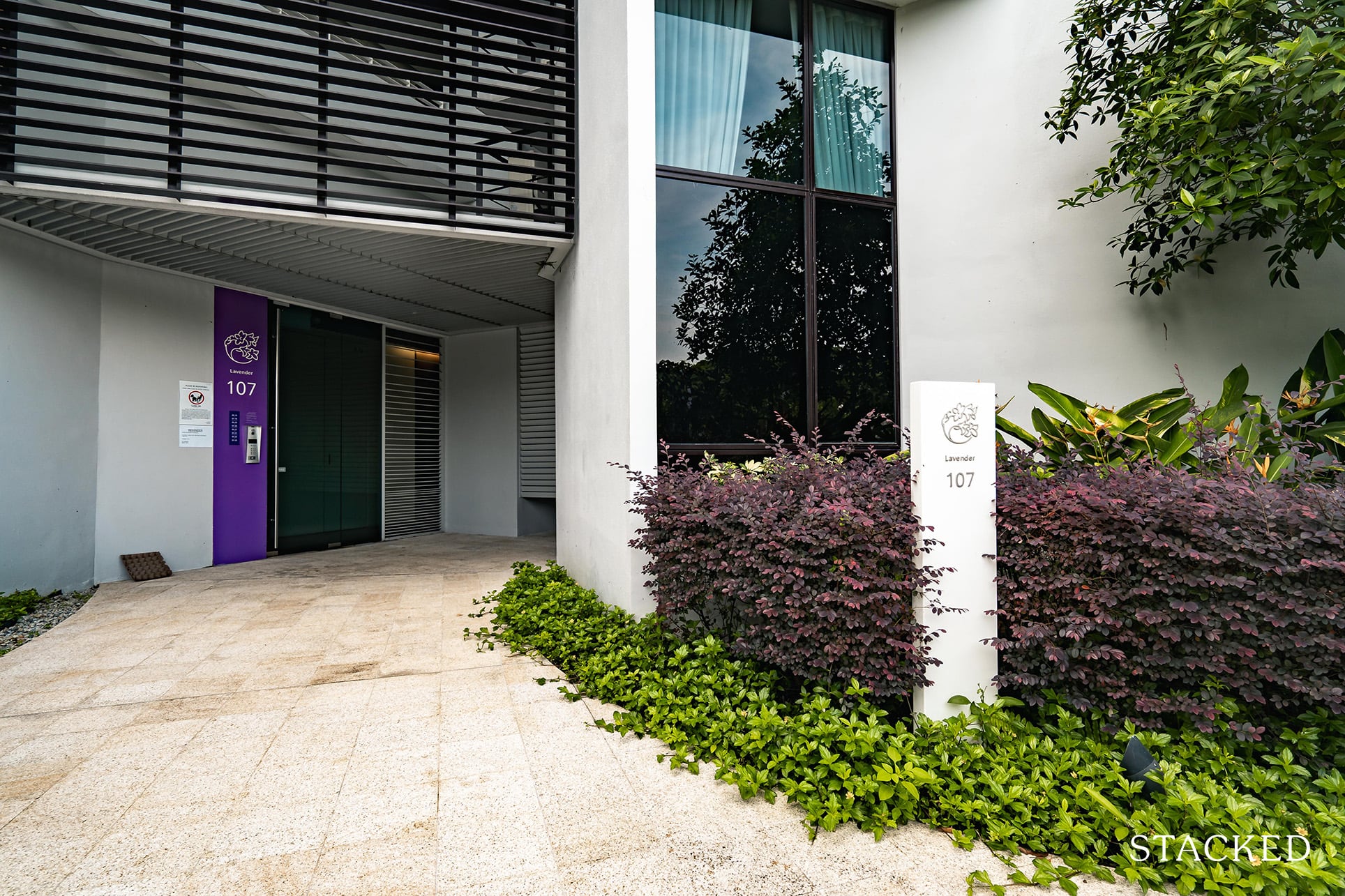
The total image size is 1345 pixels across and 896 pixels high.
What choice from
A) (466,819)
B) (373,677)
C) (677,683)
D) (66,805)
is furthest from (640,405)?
(66,805)

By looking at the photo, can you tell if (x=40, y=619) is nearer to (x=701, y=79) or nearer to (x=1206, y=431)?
(x=701, y=79)

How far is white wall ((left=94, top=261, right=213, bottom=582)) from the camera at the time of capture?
6.06m

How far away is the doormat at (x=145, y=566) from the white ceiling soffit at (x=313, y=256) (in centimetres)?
272

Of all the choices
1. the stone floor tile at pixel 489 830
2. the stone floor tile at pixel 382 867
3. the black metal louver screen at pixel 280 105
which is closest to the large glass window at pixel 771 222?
the black metal louver screen at pixel 280 105

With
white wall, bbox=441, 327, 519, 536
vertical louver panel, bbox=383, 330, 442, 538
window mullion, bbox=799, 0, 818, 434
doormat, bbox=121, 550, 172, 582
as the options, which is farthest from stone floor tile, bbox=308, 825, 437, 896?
vertical louver panel, bbox=383, 330, 442, 538

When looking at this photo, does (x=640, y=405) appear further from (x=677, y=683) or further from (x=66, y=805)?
(x=66, y=805)

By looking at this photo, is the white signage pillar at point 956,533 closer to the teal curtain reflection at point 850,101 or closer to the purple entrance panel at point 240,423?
the teal curtain reflection at point 850,101

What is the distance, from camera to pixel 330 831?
222 centimetres

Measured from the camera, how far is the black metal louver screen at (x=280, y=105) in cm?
455

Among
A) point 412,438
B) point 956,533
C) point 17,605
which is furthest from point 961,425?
point 412,438

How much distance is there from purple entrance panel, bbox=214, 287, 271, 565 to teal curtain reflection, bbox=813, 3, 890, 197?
6.00m

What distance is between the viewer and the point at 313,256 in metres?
6.12

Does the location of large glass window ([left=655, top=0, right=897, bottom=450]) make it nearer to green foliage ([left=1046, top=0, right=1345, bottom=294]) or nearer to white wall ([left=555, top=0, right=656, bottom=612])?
white wall ([left=555, top=0, right=656, bottom=612])

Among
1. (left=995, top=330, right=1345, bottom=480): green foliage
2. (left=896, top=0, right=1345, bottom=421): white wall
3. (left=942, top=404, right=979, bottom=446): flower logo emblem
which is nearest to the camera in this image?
(left=942, top=404, right=979, bottom=446): flower logo emblem
